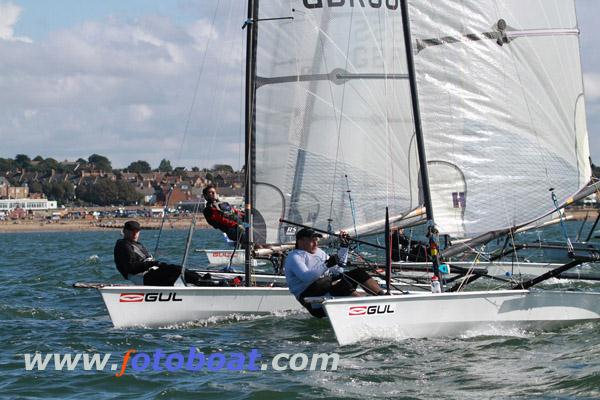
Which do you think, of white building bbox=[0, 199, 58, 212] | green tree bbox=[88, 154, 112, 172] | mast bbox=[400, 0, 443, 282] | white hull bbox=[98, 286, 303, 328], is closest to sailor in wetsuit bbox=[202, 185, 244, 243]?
white hull bbox=[98, 286, 303, 328]

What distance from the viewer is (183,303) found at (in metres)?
11.9

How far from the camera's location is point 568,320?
10.8m

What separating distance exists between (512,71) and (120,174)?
127 meters

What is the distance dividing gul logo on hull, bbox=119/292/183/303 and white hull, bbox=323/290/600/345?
106 inches

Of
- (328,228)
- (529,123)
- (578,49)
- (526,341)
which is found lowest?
(526,341)

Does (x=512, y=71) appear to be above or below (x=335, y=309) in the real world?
above

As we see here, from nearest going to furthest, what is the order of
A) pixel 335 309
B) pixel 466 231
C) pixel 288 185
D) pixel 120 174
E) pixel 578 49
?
pixel 335 309 → pixel 466 231 → pixel 578 49 → pixel 288 185 → pixel 120 174

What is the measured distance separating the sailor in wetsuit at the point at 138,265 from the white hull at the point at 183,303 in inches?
15.1

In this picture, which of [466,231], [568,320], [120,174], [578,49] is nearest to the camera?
[568,320]

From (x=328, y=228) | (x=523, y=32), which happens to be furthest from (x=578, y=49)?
(x=328, y=228)

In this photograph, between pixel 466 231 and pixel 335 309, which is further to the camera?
pixel 466 231

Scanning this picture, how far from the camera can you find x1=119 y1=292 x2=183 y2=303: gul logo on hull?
11703 mm

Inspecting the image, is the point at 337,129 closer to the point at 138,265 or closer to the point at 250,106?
the point at 250,106

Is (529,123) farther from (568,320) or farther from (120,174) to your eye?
(120,174)
